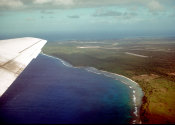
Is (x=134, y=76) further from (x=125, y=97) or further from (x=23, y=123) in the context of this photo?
(x=23, y=123)

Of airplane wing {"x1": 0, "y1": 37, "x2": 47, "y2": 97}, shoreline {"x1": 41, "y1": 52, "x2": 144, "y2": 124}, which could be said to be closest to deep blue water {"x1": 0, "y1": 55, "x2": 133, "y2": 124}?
shoreline {"x1": 41, "y1": 52, "x2": 144, "y2": 124}

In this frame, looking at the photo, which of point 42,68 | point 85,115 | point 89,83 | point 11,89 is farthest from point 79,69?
point 85,115

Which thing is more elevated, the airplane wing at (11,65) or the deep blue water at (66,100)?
the airplane wing at (11,65)

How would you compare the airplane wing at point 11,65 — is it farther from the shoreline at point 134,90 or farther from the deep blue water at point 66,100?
the shoreline at point 134,90

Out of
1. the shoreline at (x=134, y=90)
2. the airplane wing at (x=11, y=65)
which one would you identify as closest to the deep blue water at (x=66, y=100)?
the shoreline at (x=134, y=90)

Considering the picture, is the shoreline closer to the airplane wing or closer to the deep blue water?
the deep blue water

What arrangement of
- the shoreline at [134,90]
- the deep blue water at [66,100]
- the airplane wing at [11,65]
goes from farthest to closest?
the shoreline at [134,90], the deep blue water at [66,100], the airplane wing at [11,65]

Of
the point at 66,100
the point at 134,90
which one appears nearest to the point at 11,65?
the point at 66,100

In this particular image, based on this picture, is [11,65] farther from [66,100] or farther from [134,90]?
[134,90]

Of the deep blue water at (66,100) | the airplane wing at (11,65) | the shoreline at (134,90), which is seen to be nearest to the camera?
the airplane wing at (11,65)
